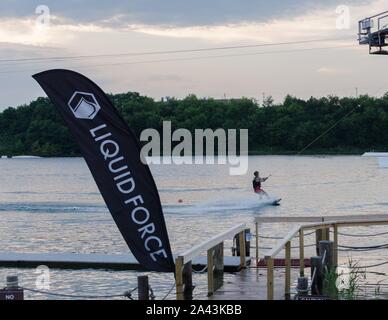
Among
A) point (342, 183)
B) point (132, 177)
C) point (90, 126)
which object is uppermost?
point (90, 126)

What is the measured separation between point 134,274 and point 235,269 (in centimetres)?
379

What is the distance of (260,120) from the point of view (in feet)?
451

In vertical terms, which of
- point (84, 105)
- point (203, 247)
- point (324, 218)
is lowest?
point (324, 218)

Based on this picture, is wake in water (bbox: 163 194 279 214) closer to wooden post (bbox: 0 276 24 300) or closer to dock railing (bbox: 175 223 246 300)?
dock railing (bbox: 175 223 246 300)

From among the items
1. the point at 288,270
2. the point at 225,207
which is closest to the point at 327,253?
the point at 288,270

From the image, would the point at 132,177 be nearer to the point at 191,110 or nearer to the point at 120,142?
the point at 120,142

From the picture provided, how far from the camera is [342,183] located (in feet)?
272

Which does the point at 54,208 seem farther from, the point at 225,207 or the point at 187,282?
the point at 187,282

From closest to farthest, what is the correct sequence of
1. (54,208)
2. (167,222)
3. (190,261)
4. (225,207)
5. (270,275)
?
(270,275) < (190,261) < (167,222) < (225,207) < (54,208)

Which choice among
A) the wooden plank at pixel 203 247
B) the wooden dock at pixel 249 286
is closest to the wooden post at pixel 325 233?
the wooden dock at pixel 249 286

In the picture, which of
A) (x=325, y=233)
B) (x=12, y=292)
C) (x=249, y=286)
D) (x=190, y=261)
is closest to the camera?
(x=12, y=292)

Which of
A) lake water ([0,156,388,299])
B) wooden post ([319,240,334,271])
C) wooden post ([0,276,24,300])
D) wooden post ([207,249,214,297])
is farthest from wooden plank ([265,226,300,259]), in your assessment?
lake water ([0,156,388,299])

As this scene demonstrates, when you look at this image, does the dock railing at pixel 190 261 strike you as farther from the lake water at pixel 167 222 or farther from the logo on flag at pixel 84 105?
the lake water at pixel 167 222
